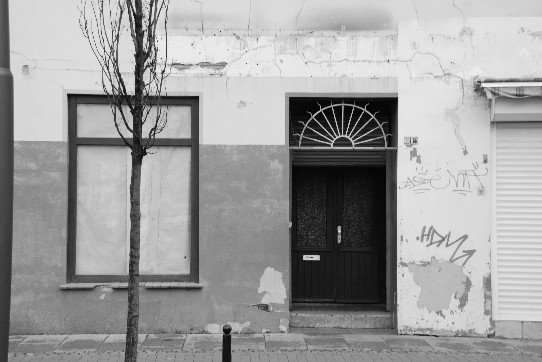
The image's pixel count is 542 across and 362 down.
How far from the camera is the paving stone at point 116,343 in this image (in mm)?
9359

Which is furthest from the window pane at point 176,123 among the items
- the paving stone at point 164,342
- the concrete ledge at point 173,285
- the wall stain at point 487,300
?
the wall stain at point 487,300

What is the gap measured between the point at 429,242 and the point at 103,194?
477 centimetres

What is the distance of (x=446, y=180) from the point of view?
10.2 m

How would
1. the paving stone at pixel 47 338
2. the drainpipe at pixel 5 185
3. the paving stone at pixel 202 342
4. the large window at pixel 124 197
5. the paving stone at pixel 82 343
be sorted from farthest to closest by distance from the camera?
the large window at pixel 124 197 < the paving stone at pixel 47 338 < the paving stone at pixel 202 342 < the paving stone at pixel 82 343 < the drainpipe at pixel 5 185

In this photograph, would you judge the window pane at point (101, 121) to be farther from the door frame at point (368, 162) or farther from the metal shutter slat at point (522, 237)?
the metal shutter slat at point (522, 237)

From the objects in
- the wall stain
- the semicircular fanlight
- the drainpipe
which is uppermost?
the semicircular fanlight

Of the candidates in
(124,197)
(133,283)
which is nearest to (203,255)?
(124,197)

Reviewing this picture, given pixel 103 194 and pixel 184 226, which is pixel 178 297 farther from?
pixel 103 194

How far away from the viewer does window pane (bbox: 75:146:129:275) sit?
10352 mm

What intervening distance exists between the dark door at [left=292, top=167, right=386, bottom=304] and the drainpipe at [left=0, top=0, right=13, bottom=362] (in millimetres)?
6512

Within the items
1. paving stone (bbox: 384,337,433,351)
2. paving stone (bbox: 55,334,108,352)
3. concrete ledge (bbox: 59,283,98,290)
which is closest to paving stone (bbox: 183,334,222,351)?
paving stone (bbox: 55,334,108,352)

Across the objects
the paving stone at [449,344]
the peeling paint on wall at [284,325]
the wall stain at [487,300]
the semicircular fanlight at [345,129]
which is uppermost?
the semicircular fanlight at [345,129]

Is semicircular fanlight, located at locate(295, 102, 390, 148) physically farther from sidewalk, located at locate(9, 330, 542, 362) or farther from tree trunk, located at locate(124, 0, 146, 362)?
tree trunk, located at locate(124, 0, 146, 362)

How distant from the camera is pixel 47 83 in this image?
10.1 meters
